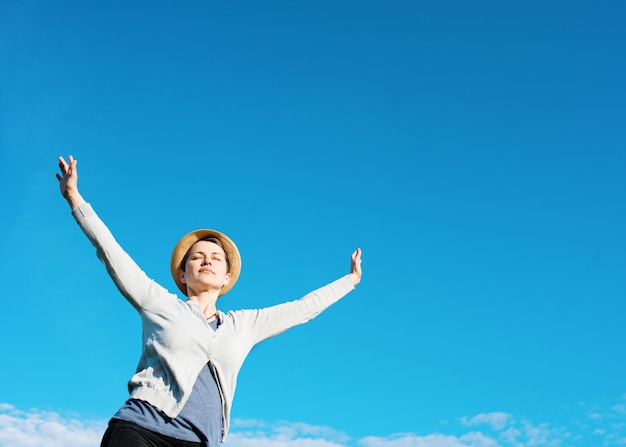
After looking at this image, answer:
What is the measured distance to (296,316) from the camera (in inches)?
225

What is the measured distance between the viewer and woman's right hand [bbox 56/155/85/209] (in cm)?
502

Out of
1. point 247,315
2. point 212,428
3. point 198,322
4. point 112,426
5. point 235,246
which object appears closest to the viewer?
point 112,426

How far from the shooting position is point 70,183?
16.6 feet

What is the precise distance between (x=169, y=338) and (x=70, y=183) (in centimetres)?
150

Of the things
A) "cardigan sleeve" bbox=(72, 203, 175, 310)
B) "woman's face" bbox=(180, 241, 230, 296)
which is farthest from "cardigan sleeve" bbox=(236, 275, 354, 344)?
"cardigan sleeve" bbox=(72, 203, 175, 310)

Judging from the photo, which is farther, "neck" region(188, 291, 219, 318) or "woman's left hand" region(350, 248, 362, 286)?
"woman's left hand" region(350, 248, 362, 286)

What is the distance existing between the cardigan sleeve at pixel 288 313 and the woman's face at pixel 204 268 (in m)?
0.44

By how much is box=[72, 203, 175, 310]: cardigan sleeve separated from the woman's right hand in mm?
78

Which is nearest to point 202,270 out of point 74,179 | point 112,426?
point 74,179

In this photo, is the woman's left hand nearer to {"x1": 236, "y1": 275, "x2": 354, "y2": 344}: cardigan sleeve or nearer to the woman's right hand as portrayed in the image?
{"x1": 236, "y1": 275, "x2": 354, "y2": 344}: cardigan sleeve

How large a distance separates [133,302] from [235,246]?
1.34m

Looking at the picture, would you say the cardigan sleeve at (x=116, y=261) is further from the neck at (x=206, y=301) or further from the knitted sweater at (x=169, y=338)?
the neck at (x=206, y=301)

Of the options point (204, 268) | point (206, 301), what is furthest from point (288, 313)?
point (204, 268)

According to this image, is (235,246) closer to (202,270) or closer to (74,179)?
(202,270)
